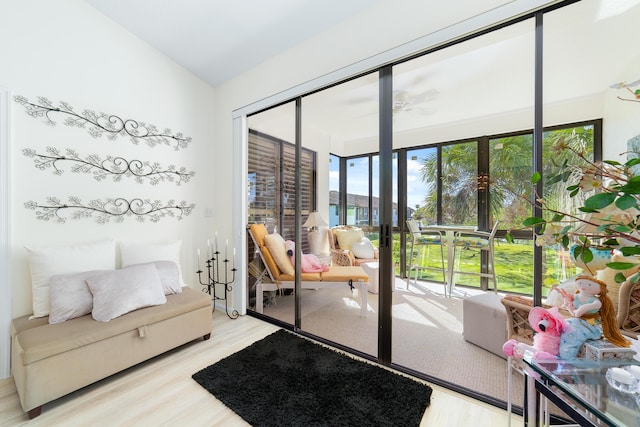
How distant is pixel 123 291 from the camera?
6.48 feet

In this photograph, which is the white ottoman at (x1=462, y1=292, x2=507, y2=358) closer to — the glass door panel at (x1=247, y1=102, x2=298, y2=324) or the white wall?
the glass door panel at (x1=247, y1=102, x2=298, y2=324)

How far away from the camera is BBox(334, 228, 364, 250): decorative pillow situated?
2668 mm

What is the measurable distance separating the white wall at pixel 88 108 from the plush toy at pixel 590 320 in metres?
3.39

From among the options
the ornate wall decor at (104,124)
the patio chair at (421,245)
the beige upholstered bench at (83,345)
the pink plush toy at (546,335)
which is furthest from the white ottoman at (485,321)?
the ornate wall decor at (104,124)

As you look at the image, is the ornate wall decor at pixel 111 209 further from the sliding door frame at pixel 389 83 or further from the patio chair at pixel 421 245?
the patio chair at pixel 421 245

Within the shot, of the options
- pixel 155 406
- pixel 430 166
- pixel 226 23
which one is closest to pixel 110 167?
pixel 226 23

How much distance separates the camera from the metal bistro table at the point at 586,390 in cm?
83

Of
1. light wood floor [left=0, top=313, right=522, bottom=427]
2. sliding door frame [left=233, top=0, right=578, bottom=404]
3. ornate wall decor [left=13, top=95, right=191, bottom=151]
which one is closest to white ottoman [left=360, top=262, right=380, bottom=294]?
sliding door frame [left=233, top=0, right=578, bottom=404]

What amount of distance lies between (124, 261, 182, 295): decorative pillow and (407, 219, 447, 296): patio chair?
2192mm

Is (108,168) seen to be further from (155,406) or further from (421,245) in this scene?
(421,245)

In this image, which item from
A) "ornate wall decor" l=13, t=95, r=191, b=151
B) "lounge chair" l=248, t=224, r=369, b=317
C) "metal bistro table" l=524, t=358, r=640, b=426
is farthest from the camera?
"lounge chair" l=248, t=224, r=369, b=317

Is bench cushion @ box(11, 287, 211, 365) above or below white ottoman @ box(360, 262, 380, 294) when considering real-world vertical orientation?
below

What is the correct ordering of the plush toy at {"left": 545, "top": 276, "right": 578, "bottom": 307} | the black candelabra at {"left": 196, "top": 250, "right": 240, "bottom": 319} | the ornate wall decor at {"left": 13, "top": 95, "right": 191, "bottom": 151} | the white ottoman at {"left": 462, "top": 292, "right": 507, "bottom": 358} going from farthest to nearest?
1. the black candelabra at {"left": 196, "top": 250, "right": 240, "bottom": 319}
2. the ornate wall decor at {"left": 13, "top": 95, "right": 191, "bottom": 151}
3. the white ottoman at {"left": 462, "top": 292, "right": 507, "bottom": 358}
4. the plush toy at {"left": 545, "top": 276, "right": 578, "bottom": 307}

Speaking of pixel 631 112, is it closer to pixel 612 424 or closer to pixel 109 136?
pixel 612 424
